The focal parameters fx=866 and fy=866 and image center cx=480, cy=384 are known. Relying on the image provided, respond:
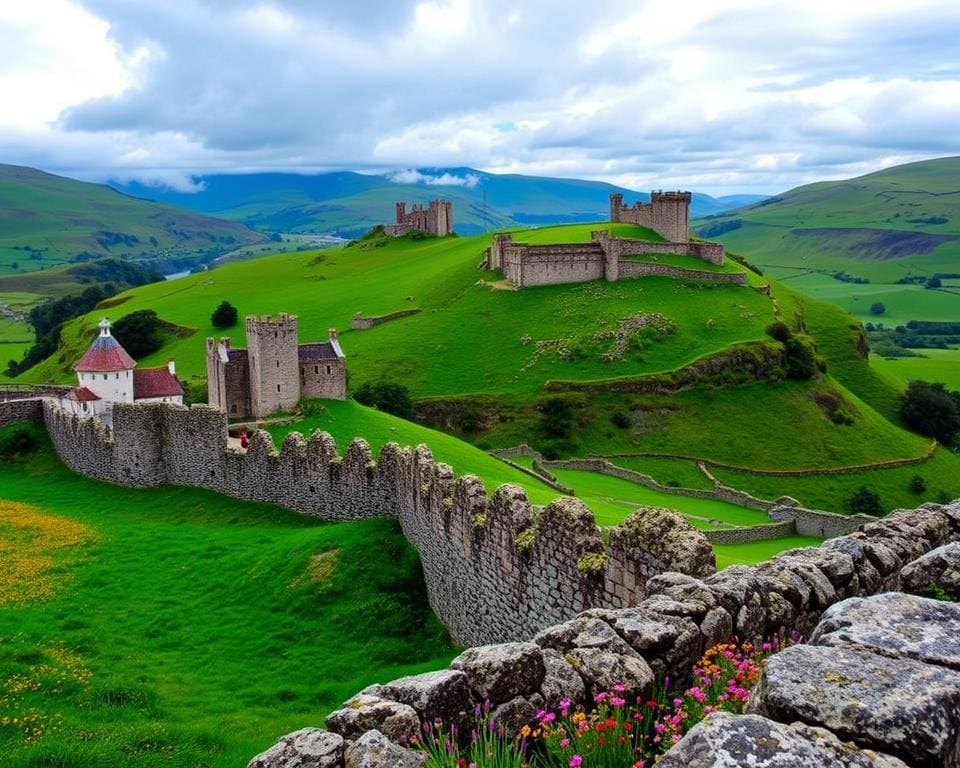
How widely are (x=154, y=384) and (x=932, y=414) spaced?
3426 inches

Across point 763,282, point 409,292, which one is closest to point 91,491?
point 409,292

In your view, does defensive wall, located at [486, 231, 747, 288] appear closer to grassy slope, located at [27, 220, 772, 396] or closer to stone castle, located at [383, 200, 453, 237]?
grassy slope, located at [27, 220, 772, 396]

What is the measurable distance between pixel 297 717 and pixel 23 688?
5.06 metres

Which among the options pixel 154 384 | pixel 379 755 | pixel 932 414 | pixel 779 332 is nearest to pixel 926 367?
pixel 932 414

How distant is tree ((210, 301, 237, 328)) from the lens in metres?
115

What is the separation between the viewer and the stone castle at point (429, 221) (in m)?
172

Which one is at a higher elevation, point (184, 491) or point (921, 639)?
point (921, 639)

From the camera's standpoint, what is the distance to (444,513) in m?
18.9

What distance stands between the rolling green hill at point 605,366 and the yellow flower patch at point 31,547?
51.6 meters

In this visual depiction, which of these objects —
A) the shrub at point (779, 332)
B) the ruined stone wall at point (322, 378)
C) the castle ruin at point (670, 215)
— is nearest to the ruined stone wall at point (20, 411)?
the ruined stone wall at point (322, 378)

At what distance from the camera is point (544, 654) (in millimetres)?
7293

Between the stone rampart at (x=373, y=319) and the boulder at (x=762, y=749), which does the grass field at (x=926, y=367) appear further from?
the boulder at (x=762, y=749)

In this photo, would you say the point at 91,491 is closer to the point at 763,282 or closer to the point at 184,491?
the point at 184,491

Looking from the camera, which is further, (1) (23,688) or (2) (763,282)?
(2) (763,282)
